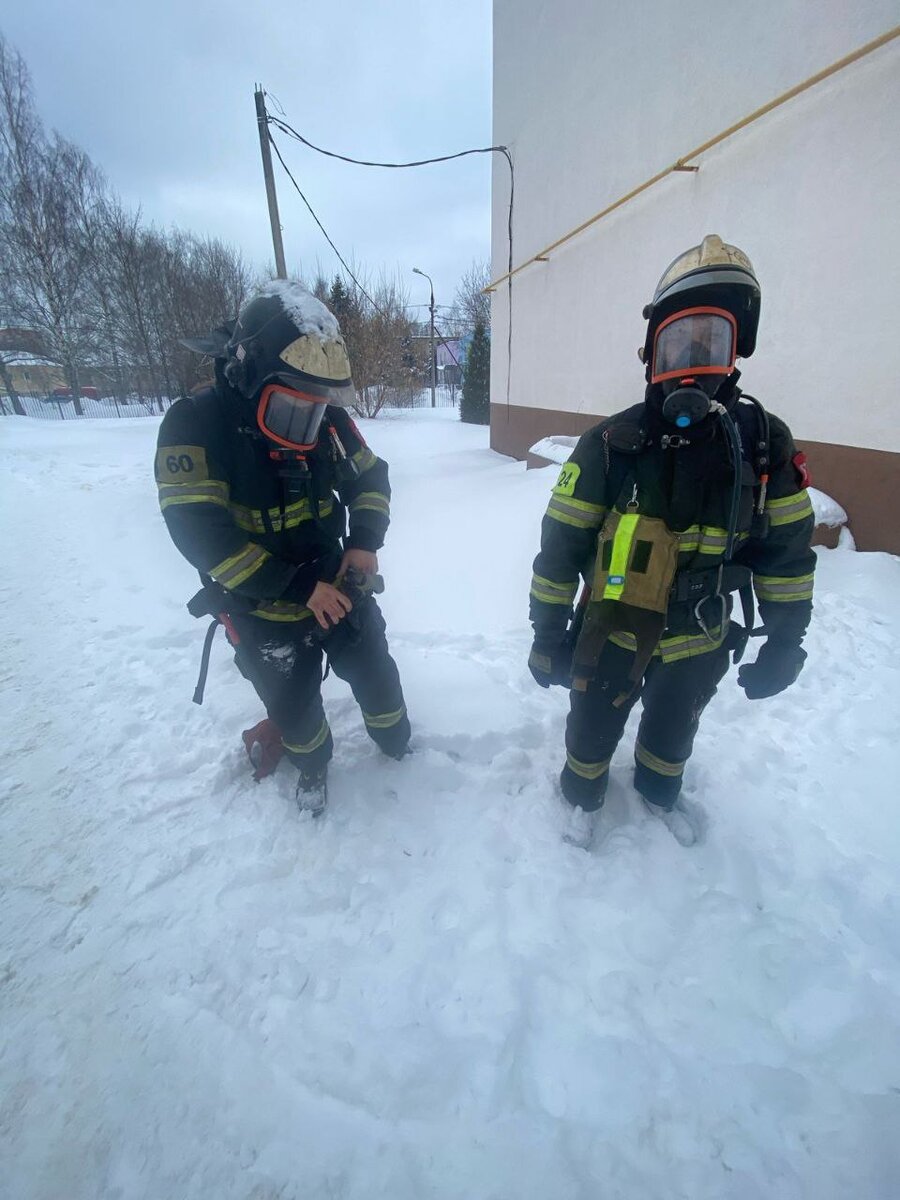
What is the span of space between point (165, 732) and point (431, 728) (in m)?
1.50

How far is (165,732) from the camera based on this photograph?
271 centimetres

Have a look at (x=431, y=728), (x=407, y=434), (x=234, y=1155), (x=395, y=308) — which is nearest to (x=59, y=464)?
(x=407, y=434)

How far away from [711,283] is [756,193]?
451cm

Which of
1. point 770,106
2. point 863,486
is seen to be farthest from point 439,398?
point 863,486

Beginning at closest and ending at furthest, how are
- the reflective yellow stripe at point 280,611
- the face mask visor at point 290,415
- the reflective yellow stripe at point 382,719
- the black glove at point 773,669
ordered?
the face mask visor at point 290,415 → the black glove at point 773,669 → the reflective yellow stripe at point 280,611 → the reflective yellow stripe at point 382,719

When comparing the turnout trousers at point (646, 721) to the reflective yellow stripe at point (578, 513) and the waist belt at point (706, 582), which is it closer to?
the waist belt at point (706, 582)

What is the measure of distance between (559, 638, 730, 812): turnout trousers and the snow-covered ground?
0.71ft

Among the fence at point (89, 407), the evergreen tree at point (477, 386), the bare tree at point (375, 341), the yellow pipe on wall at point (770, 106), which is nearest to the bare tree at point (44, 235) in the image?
the fence at point (89, 407)

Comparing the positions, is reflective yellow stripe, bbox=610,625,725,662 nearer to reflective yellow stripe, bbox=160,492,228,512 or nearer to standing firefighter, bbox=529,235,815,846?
standing firefighter, bbox=529,235,815,846

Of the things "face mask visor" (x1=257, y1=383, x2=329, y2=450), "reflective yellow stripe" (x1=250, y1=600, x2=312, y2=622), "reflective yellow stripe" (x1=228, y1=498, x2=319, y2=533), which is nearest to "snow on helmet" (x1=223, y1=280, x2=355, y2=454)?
"face mask visor" (x1=257, y1=383, x2=329, y2=450)

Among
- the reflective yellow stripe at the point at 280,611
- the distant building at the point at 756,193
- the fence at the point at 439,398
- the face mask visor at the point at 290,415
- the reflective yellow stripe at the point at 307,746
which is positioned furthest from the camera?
the fence at the point at 439,398

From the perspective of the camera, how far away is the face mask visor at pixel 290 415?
66.7 inches

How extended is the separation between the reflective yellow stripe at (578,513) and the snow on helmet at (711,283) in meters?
0.53

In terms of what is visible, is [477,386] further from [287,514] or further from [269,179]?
[287,514]
